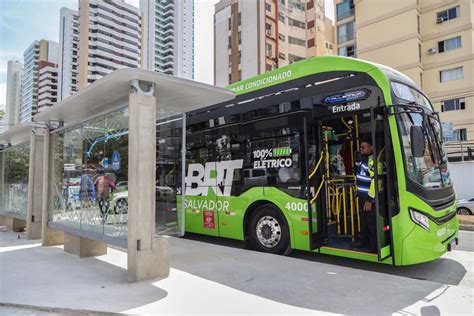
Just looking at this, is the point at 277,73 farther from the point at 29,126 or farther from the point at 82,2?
the point at 82,2

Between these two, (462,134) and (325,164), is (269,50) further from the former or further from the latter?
(325,164)

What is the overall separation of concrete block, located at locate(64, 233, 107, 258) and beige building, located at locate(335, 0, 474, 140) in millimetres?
32772

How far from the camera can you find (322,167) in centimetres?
648

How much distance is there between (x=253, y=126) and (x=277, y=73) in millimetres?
1214

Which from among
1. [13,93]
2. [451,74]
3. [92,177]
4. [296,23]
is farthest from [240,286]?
[13,93]

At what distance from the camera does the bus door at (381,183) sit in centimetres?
524

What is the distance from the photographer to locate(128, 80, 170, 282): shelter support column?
4.98 metres

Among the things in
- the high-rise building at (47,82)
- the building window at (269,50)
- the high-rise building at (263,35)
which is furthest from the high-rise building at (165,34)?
the building window at (269,50)

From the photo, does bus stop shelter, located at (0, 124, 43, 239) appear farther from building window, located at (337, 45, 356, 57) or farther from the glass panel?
building window, located at (337, 45, 356, 57)

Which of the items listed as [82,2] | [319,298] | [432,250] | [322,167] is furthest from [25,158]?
[82,2]

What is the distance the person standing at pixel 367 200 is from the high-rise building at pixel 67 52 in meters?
85.0

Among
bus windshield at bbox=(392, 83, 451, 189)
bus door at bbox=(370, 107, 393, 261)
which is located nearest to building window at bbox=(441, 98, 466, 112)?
bus windshield at bbox=(392, 83, 451, 189)

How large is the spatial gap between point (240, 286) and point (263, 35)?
4369 cm

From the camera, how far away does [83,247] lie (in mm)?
6672
